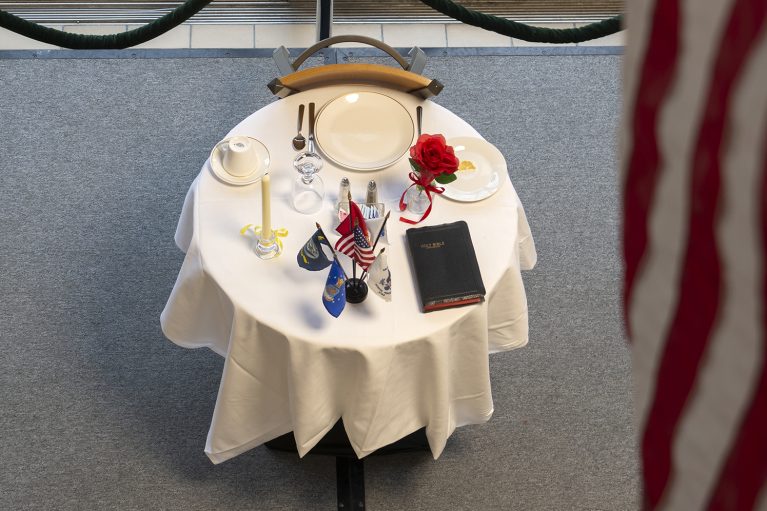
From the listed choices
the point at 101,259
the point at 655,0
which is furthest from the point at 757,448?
the point at 101,259

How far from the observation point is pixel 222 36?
142 inches

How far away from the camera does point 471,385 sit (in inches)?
85.6

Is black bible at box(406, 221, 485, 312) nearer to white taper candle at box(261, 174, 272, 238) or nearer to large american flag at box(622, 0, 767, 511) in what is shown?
white taper candle at box(261, 174, 272, 238)

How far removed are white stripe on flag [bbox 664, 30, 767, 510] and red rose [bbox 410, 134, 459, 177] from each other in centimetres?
140

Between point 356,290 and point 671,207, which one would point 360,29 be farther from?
point 671,207

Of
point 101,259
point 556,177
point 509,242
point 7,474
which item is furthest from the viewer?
point 556,177

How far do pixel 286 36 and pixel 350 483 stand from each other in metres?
1.97

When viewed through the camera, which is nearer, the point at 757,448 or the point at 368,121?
the point at 757,448

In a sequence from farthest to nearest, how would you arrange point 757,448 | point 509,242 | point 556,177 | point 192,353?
point 556,177, point 192,353, point 509,242, point 757,448

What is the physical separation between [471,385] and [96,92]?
199cm

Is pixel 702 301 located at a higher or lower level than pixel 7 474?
higher

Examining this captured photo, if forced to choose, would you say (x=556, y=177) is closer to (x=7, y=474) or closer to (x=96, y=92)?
(x=96, y=92)

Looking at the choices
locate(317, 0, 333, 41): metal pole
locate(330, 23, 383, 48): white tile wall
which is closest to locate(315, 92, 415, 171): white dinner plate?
locate(317, 0, 333, 41): metal pole

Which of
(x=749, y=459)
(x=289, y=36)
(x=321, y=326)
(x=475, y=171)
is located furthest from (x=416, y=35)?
(x=749, y=459)
